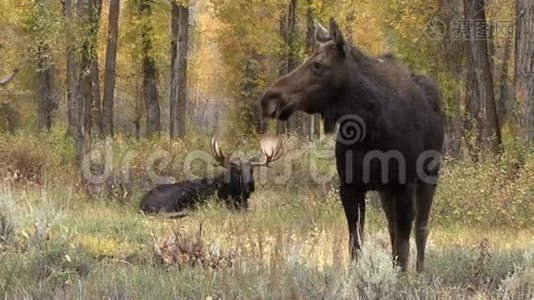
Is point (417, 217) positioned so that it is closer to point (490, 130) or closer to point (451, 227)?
point (451, 227)

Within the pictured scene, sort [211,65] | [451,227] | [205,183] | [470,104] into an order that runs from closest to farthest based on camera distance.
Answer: [451,227] < [205,183] < [470,104] < [211,65]

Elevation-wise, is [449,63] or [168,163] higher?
[449,63]

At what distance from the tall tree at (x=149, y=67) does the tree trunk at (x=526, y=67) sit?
1368cm

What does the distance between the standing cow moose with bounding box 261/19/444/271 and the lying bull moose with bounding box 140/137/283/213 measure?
23.3 feet

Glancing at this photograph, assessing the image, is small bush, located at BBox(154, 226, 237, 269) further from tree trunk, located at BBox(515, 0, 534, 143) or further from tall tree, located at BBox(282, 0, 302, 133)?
tall tree, located at BBox(282, 0, 302, 133)

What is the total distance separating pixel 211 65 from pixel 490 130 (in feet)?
103

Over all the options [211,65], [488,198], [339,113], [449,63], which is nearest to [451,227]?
[488,198]

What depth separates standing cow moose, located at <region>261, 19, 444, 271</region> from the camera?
6.18 metres

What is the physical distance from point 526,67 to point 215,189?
5.90 meters

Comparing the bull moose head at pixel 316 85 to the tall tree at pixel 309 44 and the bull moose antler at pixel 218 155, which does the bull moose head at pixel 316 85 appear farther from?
the tall tree at pixel 309 44

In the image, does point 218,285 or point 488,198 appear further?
point 488,198

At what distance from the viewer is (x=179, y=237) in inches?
A: 261

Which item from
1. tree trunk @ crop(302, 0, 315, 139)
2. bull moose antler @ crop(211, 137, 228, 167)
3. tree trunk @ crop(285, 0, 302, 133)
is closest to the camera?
bull moose antler @ crop(211, 137, 228, 167)

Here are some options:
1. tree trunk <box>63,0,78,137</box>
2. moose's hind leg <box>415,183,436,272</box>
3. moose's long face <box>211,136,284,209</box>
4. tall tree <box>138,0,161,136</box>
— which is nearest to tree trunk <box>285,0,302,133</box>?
tall tree <box>138,0,161,136</box>
